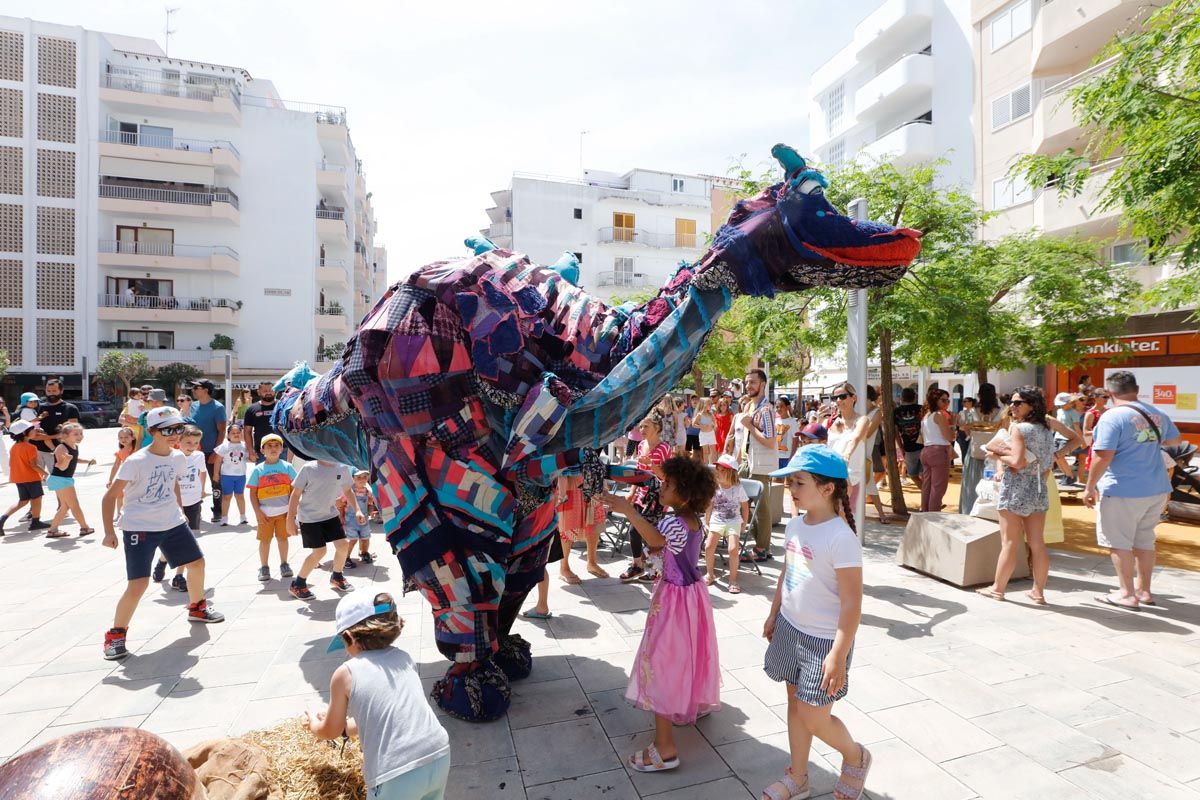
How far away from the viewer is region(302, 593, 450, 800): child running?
225 centimetres

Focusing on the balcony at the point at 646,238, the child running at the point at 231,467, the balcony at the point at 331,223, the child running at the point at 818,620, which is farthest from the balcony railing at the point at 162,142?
the child running at the point at 818,620

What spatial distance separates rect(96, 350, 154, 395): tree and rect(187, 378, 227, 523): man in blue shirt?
2250cm

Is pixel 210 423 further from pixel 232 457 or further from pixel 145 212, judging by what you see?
pixel 145 212

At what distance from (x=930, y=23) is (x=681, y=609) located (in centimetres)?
2559

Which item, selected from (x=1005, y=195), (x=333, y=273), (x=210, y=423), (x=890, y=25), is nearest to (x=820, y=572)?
(x=210, y=423)

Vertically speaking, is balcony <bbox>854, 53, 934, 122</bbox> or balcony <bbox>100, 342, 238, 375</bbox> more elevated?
balcony <bbox>854, 53, 934, 122</bbox>

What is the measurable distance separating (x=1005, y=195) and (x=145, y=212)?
32228 mm

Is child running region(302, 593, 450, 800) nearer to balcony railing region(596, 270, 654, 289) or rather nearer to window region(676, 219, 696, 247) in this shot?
balcony railing region(596, 270, 654, 289)

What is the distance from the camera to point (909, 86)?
71.7 ft

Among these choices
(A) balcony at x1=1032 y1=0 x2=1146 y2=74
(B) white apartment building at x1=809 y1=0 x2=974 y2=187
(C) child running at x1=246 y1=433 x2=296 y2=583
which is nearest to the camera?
(C) child running at x1=246 y1=433 x2=296 y2=583

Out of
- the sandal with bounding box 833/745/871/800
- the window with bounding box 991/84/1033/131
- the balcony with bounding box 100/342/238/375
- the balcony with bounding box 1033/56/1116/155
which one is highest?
the window with bounding box 991/84/1033/131

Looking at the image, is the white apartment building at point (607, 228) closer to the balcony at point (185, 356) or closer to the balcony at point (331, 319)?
the balcony at point (331, 319)

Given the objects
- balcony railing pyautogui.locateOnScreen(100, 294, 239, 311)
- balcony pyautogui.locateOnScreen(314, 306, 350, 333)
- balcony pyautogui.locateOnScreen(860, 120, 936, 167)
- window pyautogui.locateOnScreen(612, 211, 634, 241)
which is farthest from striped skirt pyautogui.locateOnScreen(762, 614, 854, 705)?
balcony pyautogui.locateOnScreen(314, 306, 350, 333)

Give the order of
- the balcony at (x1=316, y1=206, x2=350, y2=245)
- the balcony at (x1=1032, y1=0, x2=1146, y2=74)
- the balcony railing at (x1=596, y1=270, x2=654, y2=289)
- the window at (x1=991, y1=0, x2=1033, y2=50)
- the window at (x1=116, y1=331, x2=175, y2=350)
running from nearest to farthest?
the balcony at (x1=1032, y1=0, x2=1146, y2=74) < the window at (x1=991, y1=0, x2=1033, y2=50) < the window at (x1=116, y1=331, x2=175, y2=350) < the balcony at (x1=316, y1=206, x2=350, y2=245) < the balcony railing at (x1=596, y1=270, x2=654, y2=289)
